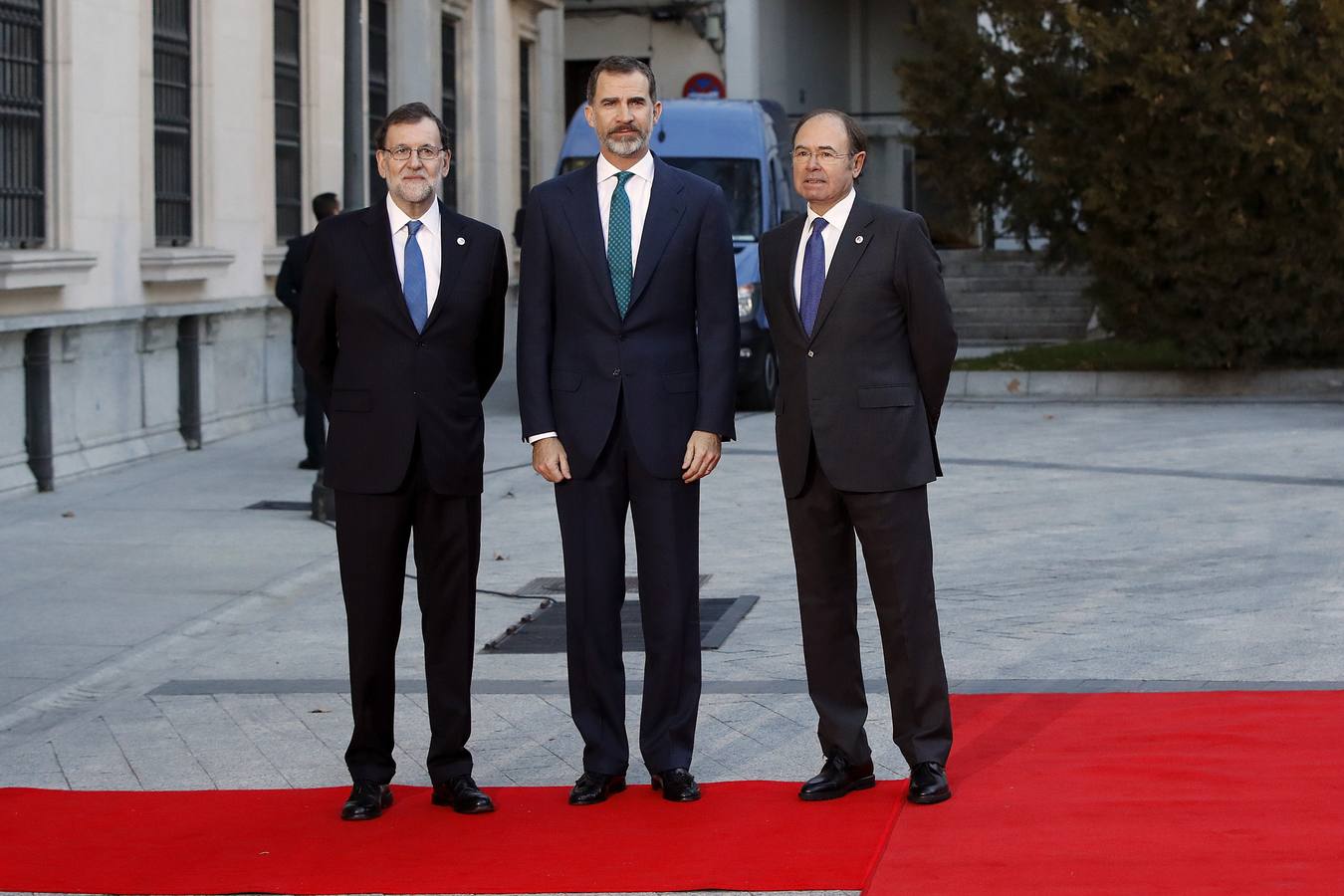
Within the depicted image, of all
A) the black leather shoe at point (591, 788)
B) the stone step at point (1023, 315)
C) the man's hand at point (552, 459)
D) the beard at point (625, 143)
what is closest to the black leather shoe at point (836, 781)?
the black leather shoe at point (591, 788)

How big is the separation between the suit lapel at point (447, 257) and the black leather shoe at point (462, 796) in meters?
1.24

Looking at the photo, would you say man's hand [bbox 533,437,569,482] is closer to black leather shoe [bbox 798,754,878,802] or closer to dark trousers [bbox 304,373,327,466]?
black leather shoe [bbox 798,754,878,802]

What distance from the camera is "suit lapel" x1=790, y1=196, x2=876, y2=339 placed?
234 inches

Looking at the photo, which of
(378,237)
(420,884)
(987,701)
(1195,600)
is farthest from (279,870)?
(1195,600)

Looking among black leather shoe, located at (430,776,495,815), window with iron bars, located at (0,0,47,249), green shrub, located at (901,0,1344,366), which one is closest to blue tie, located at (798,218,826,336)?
black leather shoe, located at (430,776,495,815)

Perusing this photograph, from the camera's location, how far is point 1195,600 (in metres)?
9.30

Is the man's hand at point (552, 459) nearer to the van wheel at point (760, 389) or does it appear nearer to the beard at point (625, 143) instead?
the beard at point (625, 143)

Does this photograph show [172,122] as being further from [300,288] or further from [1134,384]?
[1134,384]

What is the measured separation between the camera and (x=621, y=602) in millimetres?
6105

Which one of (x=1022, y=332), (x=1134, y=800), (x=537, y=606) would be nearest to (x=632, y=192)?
(x=1134, y=800)

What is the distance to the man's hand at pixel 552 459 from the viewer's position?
6023mm

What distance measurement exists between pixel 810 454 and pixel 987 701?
64.4 inches

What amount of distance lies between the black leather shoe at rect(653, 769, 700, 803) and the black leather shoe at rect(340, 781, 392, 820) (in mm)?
760

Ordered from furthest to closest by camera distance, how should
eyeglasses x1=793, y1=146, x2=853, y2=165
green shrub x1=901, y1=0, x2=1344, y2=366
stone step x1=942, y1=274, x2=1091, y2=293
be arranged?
stone step x1=942, y1=274, x2=1091, y2=293 → green shrub x1=901, y1=0, x2=1344, y2=366 → eyeglasses x1=793, y1=146, x2=853, y2=165
